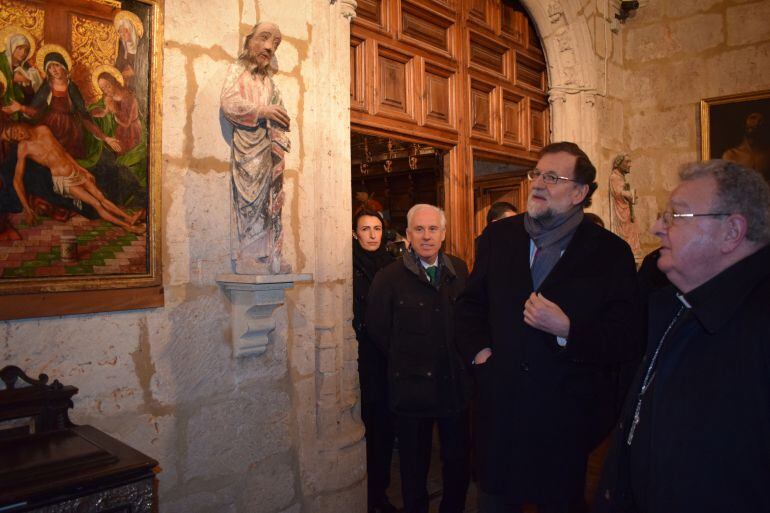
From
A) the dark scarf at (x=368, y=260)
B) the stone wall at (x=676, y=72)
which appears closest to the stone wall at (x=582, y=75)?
Answer: the stone wall at (x=676, y=72)

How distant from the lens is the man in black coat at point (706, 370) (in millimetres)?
1220

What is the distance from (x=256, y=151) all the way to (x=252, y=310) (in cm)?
73

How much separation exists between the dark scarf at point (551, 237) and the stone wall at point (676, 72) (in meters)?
4.37

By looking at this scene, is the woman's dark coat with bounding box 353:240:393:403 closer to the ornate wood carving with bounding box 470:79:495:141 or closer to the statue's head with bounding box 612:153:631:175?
the ornate wood carving with bounding box 470:79:495:141

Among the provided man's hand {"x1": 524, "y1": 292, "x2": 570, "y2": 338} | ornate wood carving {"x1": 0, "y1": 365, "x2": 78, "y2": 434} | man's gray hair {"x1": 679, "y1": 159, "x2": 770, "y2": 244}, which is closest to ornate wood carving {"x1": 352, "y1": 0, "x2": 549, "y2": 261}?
man's hand {"x1": 524, "y1": 292, "x2": 570, "y2": 338}

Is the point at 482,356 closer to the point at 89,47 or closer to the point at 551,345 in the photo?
the point at 551,345

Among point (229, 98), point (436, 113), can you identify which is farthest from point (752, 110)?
point (229, 98)

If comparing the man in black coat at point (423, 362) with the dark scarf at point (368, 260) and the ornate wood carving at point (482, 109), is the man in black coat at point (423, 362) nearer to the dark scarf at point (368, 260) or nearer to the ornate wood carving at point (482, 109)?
the dark scarf at point (368, 260)

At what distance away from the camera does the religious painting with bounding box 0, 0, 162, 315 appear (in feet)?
6.46

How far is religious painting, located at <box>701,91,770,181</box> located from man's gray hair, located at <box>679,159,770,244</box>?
476 cm

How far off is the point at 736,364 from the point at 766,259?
0.90ft

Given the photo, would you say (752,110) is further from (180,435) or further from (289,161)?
(180,435)

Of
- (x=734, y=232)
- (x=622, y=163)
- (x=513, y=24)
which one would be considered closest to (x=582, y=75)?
(x=513, y=24)

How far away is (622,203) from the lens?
5.78 meters
